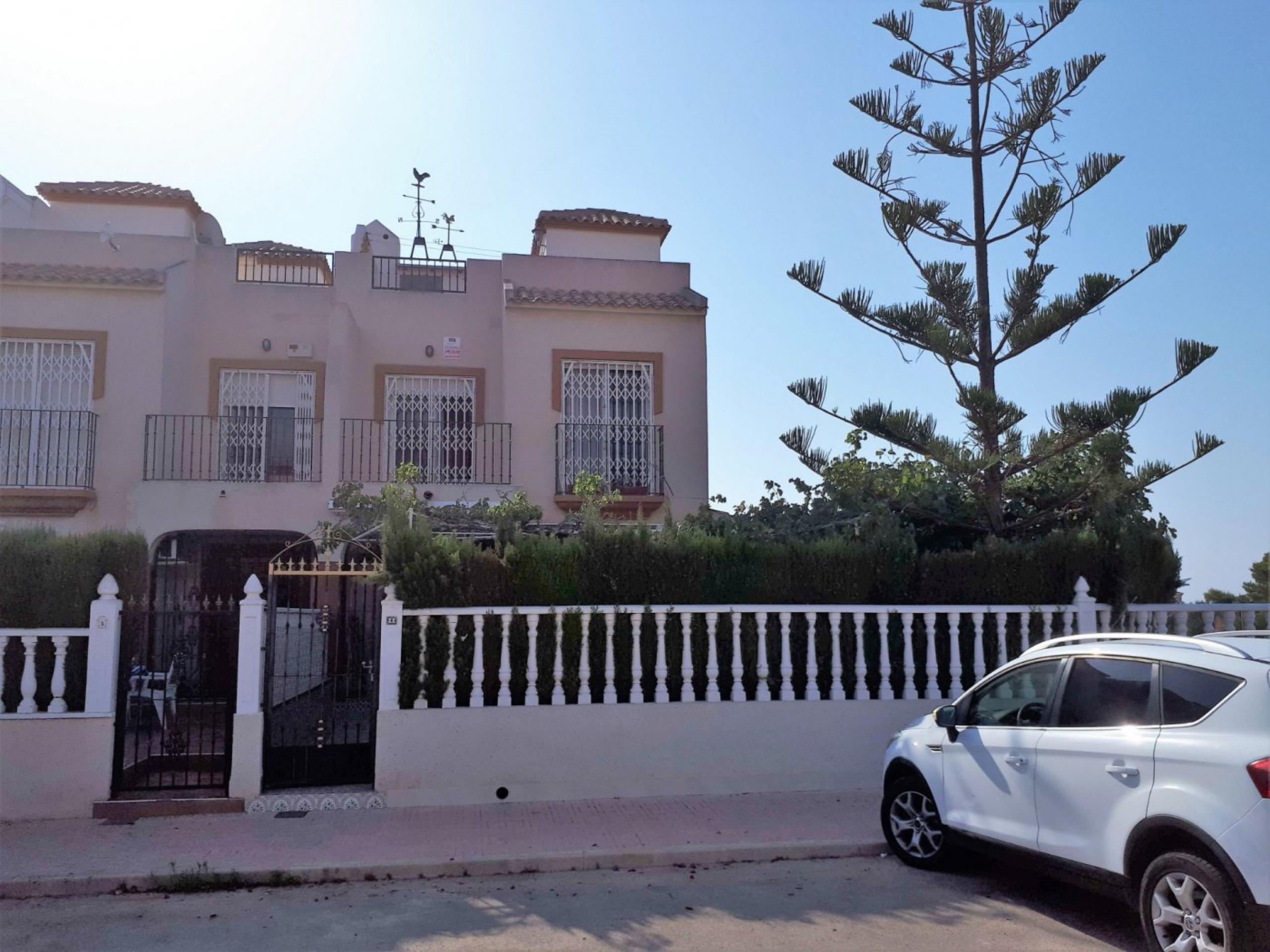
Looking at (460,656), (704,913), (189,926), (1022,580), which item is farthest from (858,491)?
(189,926)

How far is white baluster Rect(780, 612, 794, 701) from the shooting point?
359 inches

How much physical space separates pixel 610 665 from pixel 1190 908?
5077 millimetres

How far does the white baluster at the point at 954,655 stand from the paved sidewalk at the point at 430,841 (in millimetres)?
1592

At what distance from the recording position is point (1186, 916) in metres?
4.63

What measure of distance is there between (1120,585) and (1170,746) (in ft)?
17.5

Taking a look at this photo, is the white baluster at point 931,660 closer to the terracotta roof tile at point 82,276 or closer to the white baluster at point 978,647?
the white baluster at point 978,647

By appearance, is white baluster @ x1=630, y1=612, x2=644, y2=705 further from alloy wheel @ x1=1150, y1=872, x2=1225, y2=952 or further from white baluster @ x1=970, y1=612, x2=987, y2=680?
alloy wheel @ x1=1150, y1=872, x2=1225, y2=952

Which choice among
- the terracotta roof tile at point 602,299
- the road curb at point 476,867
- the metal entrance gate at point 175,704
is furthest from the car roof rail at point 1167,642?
the terracotta roof tile at point 602,299

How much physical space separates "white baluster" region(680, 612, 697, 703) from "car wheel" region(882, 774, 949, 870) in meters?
2.27

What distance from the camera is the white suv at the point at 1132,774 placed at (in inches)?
174

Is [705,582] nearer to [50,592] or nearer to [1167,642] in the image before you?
[1167,642]

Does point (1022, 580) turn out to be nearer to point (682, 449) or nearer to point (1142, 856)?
point (1142, 856)

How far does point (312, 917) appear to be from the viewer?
6031mm

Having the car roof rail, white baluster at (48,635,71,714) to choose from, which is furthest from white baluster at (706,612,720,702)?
white baluster at (48,635,71,714)
